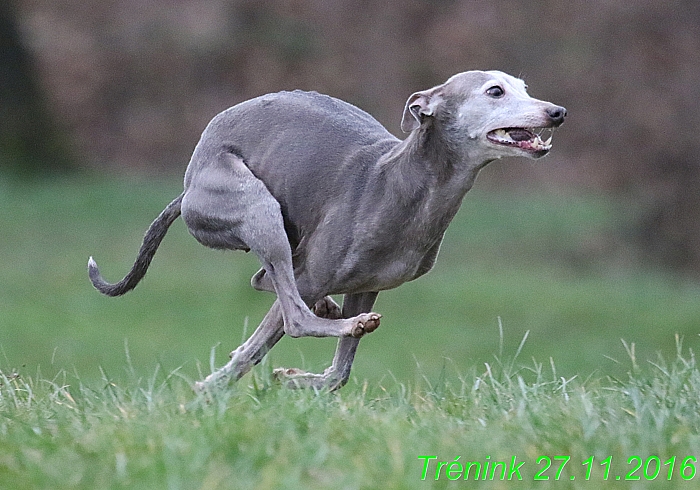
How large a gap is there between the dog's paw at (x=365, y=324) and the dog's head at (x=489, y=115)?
37.1 inches

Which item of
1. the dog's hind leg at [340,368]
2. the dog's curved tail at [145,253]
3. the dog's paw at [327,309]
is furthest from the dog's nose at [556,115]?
the dog's curved tail at [145,253]

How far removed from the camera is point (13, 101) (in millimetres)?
20891

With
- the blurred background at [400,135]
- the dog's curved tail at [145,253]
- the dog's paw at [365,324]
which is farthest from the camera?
the blurred background at [400,135]

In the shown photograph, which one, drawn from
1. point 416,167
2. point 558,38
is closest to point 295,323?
point 416,167

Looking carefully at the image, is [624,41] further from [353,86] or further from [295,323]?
[295,323]

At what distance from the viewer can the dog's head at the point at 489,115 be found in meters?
5.73

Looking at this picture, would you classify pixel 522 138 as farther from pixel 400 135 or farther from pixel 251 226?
pixel 400 135

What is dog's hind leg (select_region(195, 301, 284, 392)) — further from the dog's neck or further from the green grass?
the dog's neck

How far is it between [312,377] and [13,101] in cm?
1601

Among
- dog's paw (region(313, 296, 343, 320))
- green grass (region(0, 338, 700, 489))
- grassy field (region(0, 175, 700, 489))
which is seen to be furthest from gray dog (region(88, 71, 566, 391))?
green grass (region(0, 338, 700, 489))

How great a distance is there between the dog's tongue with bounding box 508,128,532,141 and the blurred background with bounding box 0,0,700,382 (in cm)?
117

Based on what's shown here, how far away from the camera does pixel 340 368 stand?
20.5ft

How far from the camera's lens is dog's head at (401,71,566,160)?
226 inches

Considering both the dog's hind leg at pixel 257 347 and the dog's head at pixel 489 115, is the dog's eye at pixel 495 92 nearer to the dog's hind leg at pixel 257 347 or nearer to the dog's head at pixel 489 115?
the dog's head at pixel 489 115
